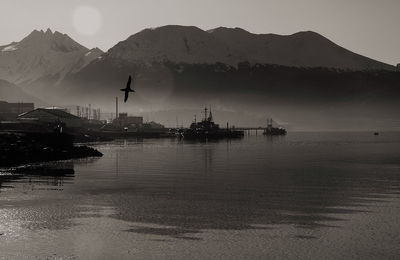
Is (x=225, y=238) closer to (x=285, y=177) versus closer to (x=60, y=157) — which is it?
(x=285, y=177)

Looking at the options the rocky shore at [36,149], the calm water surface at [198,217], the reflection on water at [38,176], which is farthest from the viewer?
the rocky shore at [36,149]

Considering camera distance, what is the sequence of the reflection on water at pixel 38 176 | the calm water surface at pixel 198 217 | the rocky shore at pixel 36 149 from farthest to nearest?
the rocky shore at pixel 36 149 < the reflection on water at pixel 38 176 < the calm water surface at pixel 198 217

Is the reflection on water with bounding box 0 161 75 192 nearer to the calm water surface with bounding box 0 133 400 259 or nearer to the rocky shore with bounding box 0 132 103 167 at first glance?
the calm water surface with bounding box 0 133 400 259

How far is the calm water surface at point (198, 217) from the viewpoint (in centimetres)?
3734

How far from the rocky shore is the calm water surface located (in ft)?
73.7

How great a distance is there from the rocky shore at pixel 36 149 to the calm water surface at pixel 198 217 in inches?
884

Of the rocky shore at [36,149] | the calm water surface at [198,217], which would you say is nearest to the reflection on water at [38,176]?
the calm water surface at [198,217]

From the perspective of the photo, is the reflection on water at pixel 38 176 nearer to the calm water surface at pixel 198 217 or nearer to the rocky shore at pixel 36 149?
the calm water surface at pixel 198 217

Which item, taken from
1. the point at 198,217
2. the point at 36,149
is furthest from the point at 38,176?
the point at 198,217

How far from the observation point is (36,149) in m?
116

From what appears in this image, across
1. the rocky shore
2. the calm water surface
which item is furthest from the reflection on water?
the rocky shore

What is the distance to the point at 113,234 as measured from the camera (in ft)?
137

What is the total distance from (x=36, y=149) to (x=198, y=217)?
74858 millimetres

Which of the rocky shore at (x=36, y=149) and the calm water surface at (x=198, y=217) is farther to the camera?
the rocky shore at (x=36, y=149)
